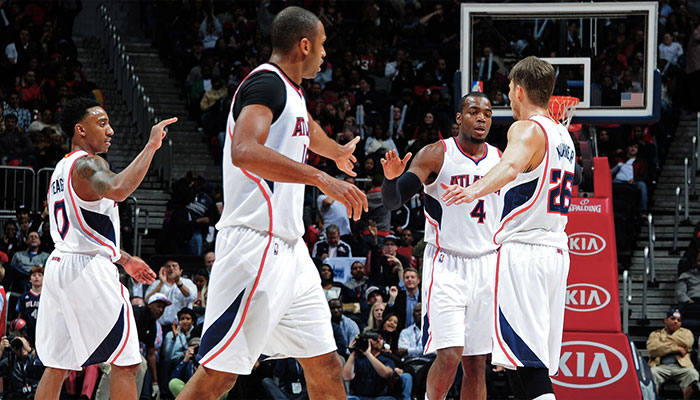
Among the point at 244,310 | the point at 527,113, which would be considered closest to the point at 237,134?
the point at 244,310

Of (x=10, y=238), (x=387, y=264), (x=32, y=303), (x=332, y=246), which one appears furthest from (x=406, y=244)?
(x=10, y=238)

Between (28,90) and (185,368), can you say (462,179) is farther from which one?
(28,90)

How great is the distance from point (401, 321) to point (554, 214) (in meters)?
6.31

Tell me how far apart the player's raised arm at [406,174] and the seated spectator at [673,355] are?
5.64 metres

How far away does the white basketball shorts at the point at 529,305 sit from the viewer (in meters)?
5.86

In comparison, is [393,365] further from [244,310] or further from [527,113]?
[244,310]

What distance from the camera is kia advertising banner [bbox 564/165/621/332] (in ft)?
32.9

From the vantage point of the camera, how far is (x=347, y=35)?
68.4 ft

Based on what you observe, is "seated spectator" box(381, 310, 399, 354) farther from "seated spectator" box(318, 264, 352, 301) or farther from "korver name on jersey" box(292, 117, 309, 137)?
"korver name on jersey" box(292, 117, 309, 137)

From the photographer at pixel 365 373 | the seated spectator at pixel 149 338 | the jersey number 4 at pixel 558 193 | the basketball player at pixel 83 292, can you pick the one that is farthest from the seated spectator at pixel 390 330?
the jersey number 4 at pixel 558 193

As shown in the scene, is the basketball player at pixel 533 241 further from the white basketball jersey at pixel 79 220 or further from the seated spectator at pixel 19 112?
the seated spectator at pixel 19 112

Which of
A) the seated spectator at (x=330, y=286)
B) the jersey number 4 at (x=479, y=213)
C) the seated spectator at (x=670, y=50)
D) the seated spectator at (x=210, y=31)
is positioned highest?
the seated spectator at (x=210, y=31)

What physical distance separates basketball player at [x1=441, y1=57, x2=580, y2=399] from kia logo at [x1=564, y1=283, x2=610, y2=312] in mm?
4093

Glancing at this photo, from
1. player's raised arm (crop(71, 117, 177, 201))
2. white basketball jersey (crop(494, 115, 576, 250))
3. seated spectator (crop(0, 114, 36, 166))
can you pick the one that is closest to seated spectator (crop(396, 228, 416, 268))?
seated spectator (crop(0, 114, 36, 166))
